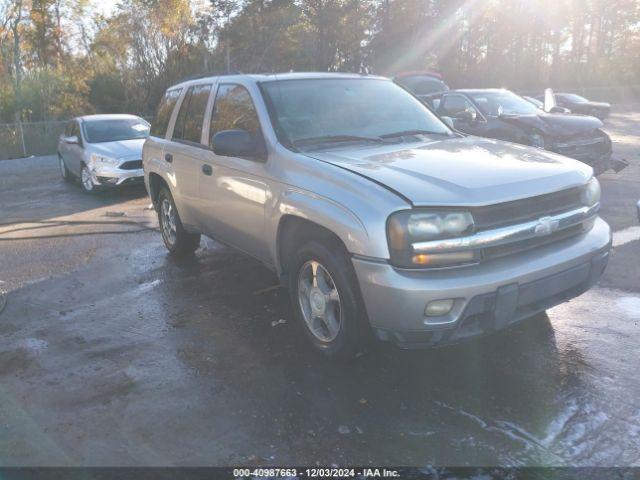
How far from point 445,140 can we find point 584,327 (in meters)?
1.75

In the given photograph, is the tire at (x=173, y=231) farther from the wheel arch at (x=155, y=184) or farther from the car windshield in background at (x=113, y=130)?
the car windshield in background at (x=113, y=130)

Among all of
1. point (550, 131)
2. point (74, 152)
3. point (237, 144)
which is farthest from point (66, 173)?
point (237, 144)

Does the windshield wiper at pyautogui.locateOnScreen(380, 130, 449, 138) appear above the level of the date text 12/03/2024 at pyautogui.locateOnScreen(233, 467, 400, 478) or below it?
above

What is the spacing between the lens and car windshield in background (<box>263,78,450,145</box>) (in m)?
4.48

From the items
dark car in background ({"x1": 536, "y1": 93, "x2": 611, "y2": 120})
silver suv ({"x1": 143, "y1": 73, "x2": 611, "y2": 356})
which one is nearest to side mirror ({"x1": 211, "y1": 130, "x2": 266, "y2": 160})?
silver suv ({"x1": 143, "y1": 73, "x2": 611, "y2": 356})

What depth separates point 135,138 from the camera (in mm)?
12734

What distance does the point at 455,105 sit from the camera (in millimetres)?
10938

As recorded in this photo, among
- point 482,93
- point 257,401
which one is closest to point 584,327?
point 257,401

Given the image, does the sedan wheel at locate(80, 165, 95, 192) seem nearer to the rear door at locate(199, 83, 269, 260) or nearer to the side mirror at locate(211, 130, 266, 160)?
the rear door at locate(199, 83, 269, 260)

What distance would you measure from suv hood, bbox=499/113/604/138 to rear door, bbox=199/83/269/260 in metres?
6.09

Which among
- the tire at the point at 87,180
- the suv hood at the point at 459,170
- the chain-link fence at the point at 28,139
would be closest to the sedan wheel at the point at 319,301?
the suv hood at the point at 459,170

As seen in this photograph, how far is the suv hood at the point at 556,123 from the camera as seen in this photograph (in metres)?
9.44

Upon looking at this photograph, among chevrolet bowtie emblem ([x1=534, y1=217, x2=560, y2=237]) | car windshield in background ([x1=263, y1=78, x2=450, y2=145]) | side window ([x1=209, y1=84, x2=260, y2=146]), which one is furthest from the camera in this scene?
side window ([x1=209, y1=84, x2=260, y2=146])

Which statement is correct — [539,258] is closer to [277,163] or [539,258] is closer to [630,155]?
[277,163]
